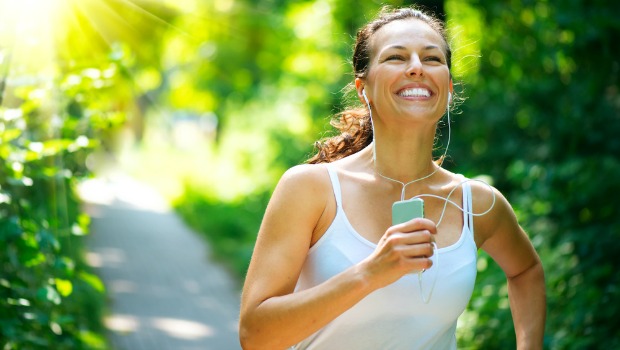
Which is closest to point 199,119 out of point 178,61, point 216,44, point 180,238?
point 178,61

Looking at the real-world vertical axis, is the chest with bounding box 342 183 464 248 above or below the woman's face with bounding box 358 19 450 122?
below

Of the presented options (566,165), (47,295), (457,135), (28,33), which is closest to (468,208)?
(47,295)

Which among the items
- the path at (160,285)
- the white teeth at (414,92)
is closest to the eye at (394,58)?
the white teeth at (414,92)

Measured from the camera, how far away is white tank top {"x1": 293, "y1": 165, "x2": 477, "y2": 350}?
2158 mm

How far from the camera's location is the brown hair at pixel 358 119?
2449 millimetres

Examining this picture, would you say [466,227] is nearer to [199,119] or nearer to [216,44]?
[216,44]

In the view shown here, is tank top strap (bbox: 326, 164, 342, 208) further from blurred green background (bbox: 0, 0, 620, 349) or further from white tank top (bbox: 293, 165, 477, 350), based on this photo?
blurred green background (bbox: 0, 0, 620, 349)

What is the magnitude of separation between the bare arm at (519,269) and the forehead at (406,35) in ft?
1.81

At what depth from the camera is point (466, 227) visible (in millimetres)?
2365

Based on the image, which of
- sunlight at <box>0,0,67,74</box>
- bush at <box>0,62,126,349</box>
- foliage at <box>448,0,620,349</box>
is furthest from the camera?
foliage at <box>448,0,620,349</box>

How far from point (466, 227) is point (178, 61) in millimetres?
28447

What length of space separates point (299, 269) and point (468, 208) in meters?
0.62

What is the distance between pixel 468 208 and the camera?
246 centimetres

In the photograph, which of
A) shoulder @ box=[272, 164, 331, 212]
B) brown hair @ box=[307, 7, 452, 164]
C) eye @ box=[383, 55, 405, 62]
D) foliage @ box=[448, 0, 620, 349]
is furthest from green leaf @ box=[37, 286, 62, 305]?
foliage @ box=[448, 0, 620, 349]
